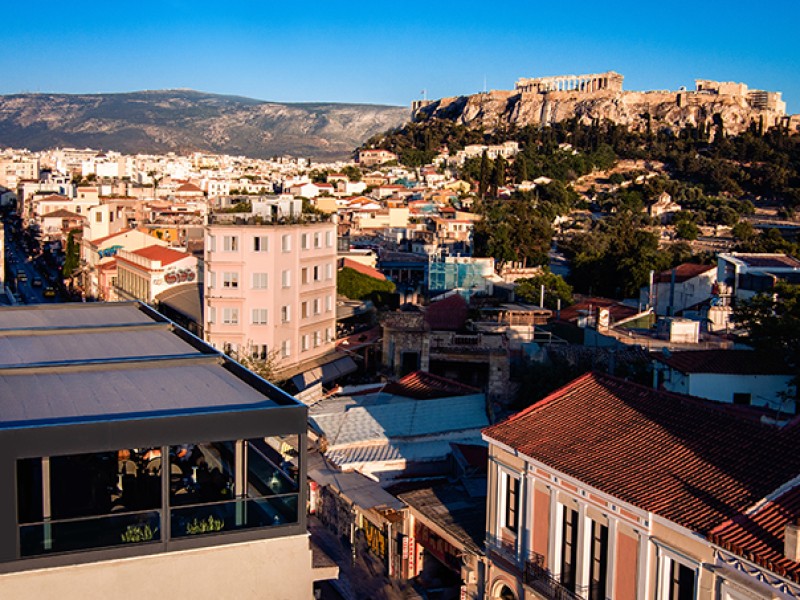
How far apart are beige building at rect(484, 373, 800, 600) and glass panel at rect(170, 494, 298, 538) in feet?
13.8

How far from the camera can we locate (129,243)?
47.1m

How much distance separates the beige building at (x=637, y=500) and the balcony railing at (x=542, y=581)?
17mm

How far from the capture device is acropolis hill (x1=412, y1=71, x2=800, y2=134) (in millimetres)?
136000

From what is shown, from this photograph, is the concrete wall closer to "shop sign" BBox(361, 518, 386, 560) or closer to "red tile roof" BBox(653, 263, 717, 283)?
"shop sign" BBox(361, 518, 386, 560)

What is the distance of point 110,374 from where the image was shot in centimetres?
873

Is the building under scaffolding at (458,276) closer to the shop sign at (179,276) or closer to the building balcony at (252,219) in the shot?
the shop sign at (179,276)

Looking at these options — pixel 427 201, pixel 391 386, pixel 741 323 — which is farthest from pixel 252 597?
pixel 427 201

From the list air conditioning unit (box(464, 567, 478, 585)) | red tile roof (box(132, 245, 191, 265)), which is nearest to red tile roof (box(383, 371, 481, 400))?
air conditioning unit (box(464, 567, 478, 585))

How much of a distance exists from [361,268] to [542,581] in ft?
94.9

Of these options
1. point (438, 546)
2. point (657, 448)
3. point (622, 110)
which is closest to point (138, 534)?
point (657, 448)

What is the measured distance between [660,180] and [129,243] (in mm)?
61992

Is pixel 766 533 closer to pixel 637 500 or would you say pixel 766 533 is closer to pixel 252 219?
pixel 637 500

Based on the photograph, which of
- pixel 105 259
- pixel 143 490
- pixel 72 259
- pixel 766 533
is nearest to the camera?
pixel 143 490

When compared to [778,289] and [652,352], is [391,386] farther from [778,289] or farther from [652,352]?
[778,289]
